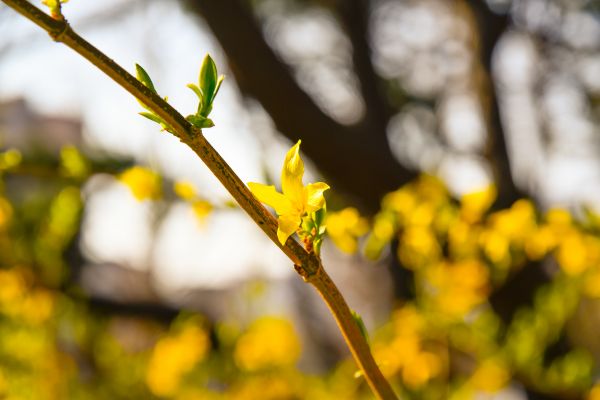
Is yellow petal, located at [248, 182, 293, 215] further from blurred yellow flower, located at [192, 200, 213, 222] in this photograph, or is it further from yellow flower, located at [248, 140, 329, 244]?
blurred yellow flower, located at [192, 200, 213, 222]

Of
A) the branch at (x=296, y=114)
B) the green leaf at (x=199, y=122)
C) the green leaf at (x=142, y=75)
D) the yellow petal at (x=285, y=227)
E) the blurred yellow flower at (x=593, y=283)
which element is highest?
the branch at (x=296, y=114)

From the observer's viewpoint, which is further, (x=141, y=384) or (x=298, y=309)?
(x=298, y=309)

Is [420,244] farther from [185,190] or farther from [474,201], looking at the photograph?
[185,190]

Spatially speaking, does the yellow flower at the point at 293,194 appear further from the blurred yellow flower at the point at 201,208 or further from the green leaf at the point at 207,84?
the blurred yellow flower at the point at 201,208

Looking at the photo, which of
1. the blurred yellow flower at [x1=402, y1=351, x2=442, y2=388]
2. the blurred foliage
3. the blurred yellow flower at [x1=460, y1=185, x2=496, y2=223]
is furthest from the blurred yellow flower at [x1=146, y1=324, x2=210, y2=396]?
the blurred yellow flower at [x1=460, y1=185, x2=496, y2=223]

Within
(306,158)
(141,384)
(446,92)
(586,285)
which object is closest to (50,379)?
(141,384)

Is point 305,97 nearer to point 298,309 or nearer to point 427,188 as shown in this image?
point 427,188

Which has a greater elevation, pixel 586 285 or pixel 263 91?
pixel 263 91

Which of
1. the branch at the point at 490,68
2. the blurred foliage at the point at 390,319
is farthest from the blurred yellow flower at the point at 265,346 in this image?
the branch at the point at 490,68
